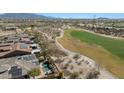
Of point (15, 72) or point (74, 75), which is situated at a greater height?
point (15, 72)

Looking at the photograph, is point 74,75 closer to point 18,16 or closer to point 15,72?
point 15,72

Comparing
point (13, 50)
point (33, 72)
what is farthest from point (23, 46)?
point (33, 72)

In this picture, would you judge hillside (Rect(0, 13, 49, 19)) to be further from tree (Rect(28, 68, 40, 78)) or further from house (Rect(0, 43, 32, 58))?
tree (Rect(28, 68, 40, 78))

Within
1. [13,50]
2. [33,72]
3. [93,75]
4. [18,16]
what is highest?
[18,16]

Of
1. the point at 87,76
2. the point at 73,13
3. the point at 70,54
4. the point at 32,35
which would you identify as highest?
the point at 73,13

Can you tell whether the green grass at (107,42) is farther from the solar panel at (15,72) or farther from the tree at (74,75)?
the solar panel at (15,72)

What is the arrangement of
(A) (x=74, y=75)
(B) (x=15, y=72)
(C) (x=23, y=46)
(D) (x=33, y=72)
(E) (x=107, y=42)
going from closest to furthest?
(B) (x=15, y=72) < (D) (x=33, y=72) < (A) (x=74, y=75) < (C) (x=23, y=46) < (E) (x=107, y=42)

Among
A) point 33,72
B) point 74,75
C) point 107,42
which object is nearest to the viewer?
point 33,72
